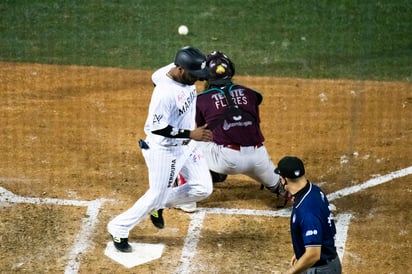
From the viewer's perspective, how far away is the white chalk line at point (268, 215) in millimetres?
8297

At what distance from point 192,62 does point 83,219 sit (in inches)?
84.2

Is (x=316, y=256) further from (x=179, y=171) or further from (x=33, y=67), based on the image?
(x=33, y=67)

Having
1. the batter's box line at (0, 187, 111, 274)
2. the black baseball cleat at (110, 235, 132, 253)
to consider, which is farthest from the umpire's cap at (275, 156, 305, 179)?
the batter's box line at (0, 187, 111, 274)

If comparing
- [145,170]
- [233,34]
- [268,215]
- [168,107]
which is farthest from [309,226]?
[233,34]

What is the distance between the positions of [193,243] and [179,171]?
2.44 ft

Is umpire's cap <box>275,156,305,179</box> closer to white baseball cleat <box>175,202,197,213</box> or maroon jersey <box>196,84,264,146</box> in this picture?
maroon jersey <box>196,84,264,146</box>

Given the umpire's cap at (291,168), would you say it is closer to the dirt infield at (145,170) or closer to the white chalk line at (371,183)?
the dirt infield at (145,170)

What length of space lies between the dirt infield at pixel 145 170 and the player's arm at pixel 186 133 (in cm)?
114

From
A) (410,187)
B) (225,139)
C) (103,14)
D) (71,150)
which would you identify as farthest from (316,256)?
(103,14)

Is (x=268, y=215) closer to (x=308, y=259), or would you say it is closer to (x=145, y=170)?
(x=145, y=170)

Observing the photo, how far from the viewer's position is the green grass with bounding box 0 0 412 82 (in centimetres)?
1263

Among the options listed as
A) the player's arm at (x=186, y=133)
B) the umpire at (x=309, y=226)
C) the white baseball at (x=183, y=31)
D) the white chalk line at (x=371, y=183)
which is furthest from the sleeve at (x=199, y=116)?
the white baseball at (x=183, y=31)

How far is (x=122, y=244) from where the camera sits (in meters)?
8.27

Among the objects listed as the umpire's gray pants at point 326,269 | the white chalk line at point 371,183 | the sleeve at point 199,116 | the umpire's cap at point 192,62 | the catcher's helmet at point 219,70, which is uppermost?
the umpire's cap at point 192,62
